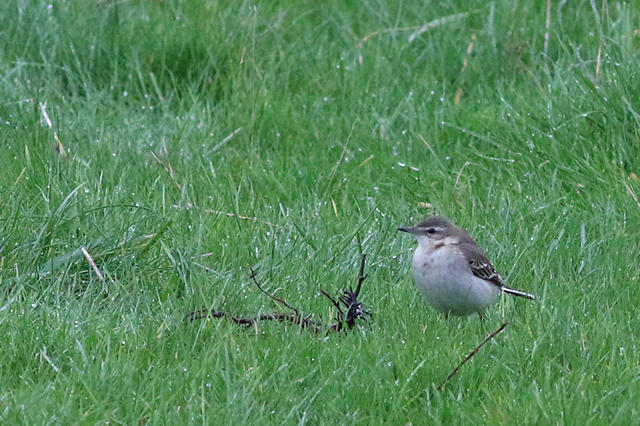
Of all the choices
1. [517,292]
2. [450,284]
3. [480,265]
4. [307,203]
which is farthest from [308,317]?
[307,203]

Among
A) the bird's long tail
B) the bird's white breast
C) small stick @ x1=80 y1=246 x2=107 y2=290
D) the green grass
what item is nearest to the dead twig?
the green grass

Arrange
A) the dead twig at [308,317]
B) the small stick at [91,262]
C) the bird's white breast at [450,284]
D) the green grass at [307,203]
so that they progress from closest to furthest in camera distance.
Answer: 1. the green grass at [307,203]
2. the dead twig at [308,317]
3. the bird's white breast at [450,284]
4. the small stick at [91,262]

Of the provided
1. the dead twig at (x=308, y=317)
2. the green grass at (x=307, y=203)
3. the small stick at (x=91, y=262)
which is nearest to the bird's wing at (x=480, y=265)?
the green grass at (x=307, y=203)

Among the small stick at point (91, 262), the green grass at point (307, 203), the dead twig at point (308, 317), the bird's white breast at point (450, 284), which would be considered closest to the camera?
the green grass at point (307, 203)

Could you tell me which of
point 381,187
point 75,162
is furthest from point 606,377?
point 75,162

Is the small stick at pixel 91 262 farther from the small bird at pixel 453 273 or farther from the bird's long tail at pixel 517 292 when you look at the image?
the bird's long tail at pixel 517 292

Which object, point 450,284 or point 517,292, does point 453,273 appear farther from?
point 517,292

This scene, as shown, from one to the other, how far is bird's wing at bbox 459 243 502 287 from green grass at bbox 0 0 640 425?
0.55 ft

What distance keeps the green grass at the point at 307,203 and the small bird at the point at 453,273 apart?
0.11 meters

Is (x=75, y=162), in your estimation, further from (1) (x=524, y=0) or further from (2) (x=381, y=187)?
(1) (x=524, y=0)

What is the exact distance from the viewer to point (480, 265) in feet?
18.2

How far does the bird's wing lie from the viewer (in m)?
5.51

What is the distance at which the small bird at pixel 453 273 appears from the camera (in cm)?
532

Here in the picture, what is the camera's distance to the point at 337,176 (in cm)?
737
